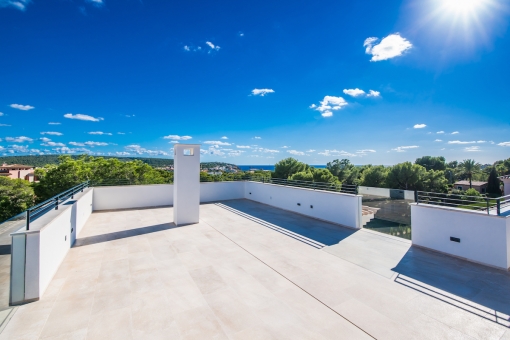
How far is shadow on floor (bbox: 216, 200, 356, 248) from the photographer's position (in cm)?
572

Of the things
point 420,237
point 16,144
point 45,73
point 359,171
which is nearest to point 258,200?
point 420,237

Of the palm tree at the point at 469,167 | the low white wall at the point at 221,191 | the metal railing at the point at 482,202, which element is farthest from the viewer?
the palm tree at the point at 469,167

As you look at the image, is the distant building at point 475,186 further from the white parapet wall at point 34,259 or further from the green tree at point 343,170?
the white parapet wall at point 34,259

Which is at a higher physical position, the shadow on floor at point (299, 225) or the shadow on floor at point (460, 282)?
the shadow on floor at point (299, 225)

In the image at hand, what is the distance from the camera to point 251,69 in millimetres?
13414

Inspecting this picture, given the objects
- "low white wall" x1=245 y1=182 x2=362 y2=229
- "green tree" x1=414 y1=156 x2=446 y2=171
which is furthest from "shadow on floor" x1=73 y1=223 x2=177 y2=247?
"green tree" x1=414 y1=156 x2=446 y2=171

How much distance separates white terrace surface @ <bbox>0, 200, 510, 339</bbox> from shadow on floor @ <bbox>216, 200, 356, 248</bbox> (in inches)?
6.1

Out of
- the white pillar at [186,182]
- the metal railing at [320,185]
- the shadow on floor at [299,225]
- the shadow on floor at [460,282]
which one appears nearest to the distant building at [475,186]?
the metal railing at [320,185]

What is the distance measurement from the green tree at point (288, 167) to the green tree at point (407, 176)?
39.1 feet

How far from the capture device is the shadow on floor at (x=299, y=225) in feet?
18.8

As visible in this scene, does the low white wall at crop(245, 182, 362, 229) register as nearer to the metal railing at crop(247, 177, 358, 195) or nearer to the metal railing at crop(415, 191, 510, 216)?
the metal railing at crop(247, 177, 358, 195)

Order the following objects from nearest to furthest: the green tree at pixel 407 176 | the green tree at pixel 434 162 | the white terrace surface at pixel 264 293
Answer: the white terrace surface at pixel 264 293 → the green tree at pixel 407 176 → the green tree at pixel 434 162

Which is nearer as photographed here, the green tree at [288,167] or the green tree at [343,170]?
the green tree at [288,167]

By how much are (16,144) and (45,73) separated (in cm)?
3348
